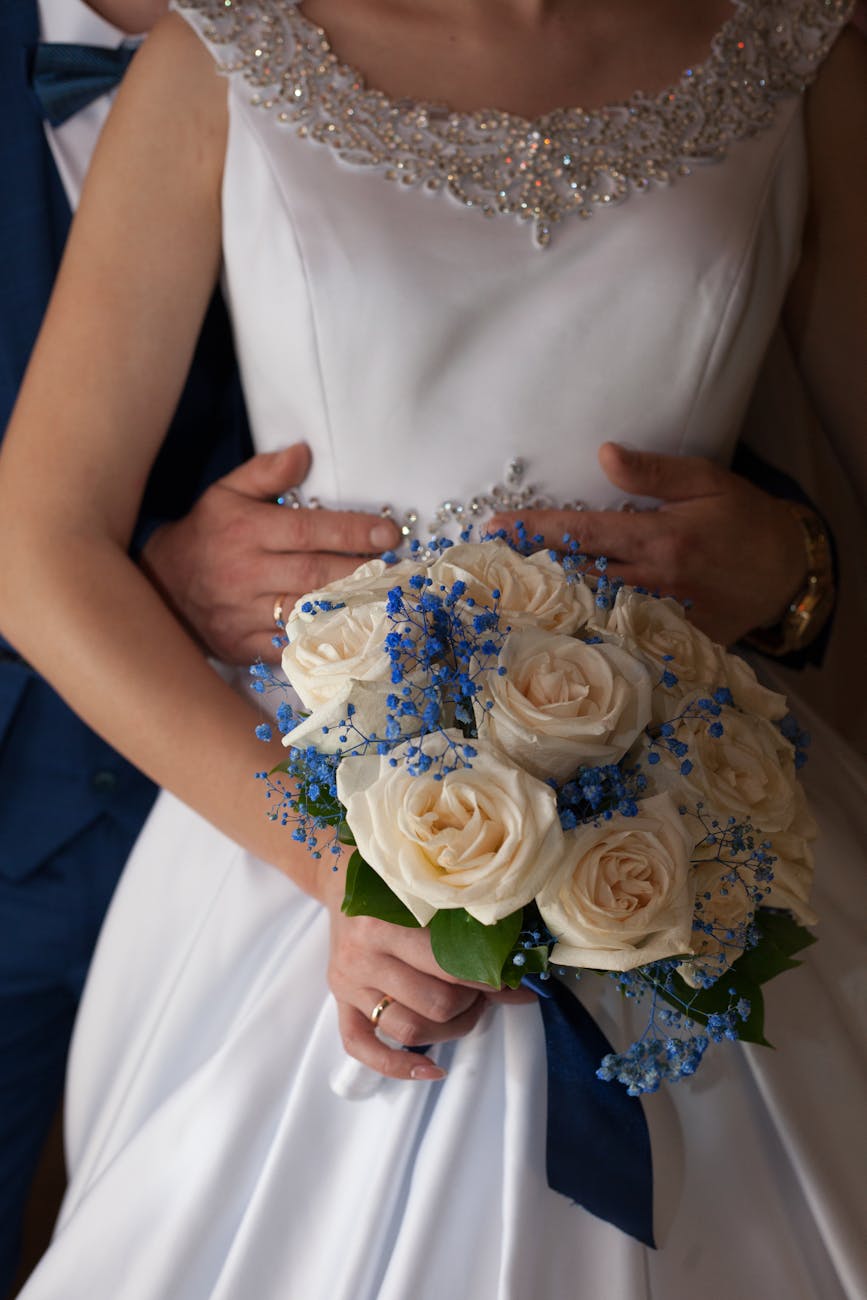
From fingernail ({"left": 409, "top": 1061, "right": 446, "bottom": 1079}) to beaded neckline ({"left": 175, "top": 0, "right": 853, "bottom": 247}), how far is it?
2.46 ft

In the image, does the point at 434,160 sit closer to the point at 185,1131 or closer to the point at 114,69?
the point at 114,69

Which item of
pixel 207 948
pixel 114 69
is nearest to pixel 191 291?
pixel 114 69

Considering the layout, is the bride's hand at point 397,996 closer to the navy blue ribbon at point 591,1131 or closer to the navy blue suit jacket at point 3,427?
the navy blue ribbon at point 591,1131

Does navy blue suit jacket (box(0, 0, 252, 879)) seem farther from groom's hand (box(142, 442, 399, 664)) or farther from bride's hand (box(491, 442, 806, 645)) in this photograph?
bride's hand (box(491, 442, 806, 645))

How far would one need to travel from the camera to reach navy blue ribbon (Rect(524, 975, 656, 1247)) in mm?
825

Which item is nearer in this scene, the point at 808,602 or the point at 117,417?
the point at 117,417

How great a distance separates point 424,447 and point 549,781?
511 mm

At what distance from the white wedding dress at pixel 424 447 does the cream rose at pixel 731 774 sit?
262mm

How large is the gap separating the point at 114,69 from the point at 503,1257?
1.27m

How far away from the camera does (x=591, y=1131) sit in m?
→ 0.83

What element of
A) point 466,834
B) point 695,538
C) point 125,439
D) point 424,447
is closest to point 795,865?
point 466,834

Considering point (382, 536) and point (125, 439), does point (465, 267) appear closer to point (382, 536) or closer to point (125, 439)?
point (382, 536)

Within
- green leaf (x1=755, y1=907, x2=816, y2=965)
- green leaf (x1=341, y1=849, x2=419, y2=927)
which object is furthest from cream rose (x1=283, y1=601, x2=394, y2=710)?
green leaf (x1=755, y1=907, x2=816, y2=965)

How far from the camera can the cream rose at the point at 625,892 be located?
0.67m
